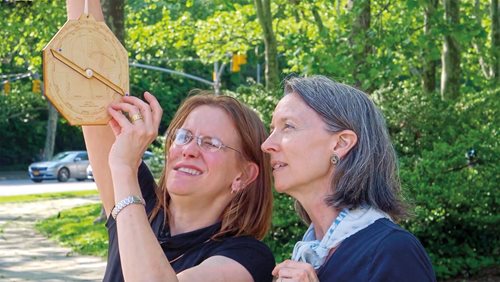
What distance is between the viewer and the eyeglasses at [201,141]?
293 cm

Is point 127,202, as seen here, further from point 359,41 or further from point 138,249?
point 359,41

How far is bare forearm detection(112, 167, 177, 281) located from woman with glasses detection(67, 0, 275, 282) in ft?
0.18

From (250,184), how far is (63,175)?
37254mm

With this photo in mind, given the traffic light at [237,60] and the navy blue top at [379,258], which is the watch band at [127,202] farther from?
the traffic light at [237,60]

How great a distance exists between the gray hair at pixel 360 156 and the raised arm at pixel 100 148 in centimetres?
89

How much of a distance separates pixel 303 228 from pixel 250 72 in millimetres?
44742

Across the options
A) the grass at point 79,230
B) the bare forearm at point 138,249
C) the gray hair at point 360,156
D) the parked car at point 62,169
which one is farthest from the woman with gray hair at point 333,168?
the parked car at point 62,169

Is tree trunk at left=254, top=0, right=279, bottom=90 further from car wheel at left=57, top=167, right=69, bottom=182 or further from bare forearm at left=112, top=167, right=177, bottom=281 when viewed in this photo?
car wheel at left=57, top=167, right=69, bottom=182

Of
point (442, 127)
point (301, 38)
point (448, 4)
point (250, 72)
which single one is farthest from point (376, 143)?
point (250, 72)

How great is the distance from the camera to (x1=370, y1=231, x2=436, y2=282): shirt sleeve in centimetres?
224

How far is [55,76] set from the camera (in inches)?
106

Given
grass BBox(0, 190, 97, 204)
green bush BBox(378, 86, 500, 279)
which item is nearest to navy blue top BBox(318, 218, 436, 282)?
green bush BBox(378, 86, 500, 279)

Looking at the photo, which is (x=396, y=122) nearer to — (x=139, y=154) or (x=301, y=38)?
(x=301, y=38)

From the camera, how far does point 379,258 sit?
2271 millimetres
